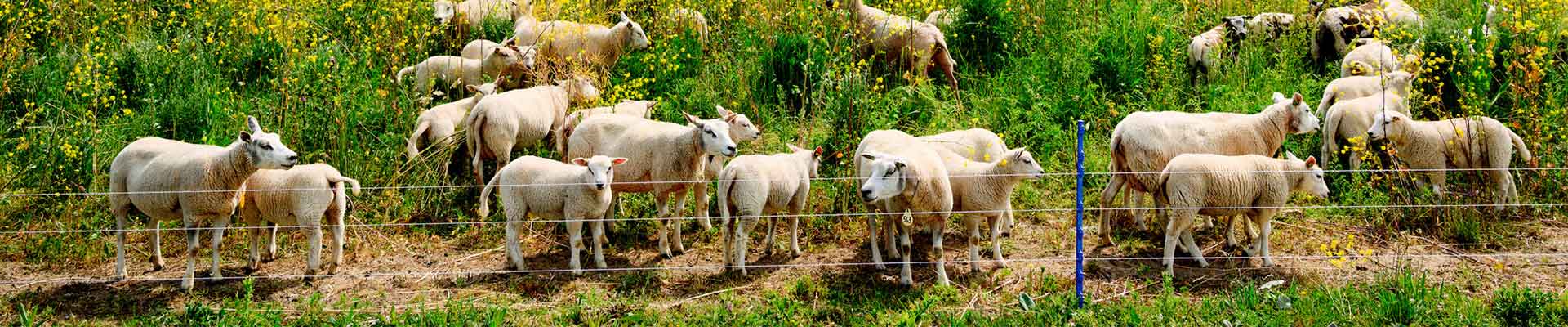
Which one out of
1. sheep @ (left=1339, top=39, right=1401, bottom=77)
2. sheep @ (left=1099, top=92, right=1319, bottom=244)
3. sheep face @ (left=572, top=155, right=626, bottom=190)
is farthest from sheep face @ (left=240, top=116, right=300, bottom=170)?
sheep @ (left=1339, top=39, right=1401, bottom=77)

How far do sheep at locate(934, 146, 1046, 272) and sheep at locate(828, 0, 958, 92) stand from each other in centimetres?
388

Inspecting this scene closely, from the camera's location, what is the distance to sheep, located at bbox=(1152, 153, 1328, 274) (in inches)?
384

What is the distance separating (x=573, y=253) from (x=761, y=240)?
168cm

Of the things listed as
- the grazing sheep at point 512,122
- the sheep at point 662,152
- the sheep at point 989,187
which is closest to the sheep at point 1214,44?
the sheep at point 989,187

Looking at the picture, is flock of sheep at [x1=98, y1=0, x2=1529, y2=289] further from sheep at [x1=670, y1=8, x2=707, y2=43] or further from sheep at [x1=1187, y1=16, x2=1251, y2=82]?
sheep at [x1=670, y1=8, x2=707, y2=43]

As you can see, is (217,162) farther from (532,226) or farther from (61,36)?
(61,36)

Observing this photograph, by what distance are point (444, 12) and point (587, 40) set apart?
7.05 ft

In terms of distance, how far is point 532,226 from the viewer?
37.2ft

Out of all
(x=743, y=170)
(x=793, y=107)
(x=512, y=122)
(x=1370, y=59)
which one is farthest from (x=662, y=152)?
(x=1370, y=59)

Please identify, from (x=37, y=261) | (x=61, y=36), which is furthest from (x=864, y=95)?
(x=61, y=36)

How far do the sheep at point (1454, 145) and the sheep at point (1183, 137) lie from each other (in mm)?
661

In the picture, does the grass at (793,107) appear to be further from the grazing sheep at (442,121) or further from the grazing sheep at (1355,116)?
the grazing sheep at (1355,116)

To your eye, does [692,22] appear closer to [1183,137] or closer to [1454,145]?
[1183,137]

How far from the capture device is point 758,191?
9922 mm
